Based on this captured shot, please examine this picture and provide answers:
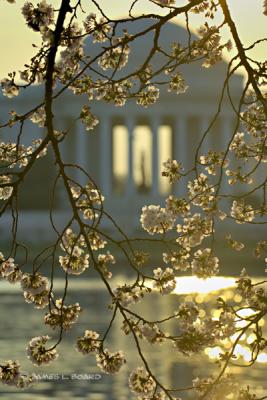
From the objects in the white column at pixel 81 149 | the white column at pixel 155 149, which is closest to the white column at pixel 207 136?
the white column at pixel 155 149

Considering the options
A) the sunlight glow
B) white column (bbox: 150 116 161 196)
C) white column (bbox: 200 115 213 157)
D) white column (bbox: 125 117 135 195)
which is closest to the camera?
the sunlight glow

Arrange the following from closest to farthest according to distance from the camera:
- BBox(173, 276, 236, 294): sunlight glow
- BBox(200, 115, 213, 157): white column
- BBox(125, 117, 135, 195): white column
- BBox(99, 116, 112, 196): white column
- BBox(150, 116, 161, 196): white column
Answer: BBox(173, 276, 236, 294): sunlight glow
BBox(200, 115, 213, 157): white column
BBox(125, 117, 135, 195): white column
BBox(150, 116, 161, 196): white column
BBox(99, 116, 112, 196): white column

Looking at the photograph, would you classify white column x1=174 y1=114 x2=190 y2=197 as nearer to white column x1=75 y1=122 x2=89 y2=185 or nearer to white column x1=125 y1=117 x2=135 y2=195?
white column x1=125 y1=117 x2=135 y2=195

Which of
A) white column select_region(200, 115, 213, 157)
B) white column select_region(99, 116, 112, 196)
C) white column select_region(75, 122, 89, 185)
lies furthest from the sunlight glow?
white column select_region(75, 122, 89, 185)

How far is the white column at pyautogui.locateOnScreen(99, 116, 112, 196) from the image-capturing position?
117 m

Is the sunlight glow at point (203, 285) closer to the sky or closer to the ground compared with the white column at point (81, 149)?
closer to the ground

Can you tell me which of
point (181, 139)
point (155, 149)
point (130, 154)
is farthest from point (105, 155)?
point (181, 139)

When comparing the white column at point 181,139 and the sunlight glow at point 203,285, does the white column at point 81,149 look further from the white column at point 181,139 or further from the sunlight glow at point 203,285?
the sunlight glow at point 203,285

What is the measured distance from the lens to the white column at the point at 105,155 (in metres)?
117

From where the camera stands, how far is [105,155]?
11850 centimetres

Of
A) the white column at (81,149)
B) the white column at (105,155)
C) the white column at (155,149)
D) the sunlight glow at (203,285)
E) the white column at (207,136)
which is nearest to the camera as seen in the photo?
the sunlight glow at (203,285)

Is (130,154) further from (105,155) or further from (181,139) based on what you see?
(181,139)

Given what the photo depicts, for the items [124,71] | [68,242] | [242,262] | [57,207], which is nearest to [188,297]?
[242,262]

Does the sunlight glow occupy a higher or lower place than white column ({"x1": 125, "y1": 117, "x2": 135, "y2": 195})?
lower
